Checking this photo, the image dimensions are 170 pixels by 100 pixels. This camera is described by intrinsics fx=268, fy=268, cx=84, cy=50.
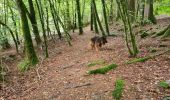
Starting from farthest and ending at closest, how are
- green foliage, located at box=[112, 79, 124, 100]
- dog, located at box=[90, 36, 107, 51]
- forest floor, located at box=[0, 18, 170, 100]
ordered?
dog, located at box=[90, 36, 107, 51] < forest floor, located at box=[0, 18, 170, 100] < green foliage, located at box=[112, 79, 124, 100]

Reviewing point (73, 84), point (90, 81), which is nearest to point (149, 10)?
point (90, 81)

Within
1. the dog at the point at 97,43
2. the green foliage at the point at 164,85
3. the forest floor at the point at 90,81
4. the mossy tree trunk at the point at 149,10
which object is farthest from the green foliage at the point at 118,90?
the mossy tree trunk at the point at 149,10

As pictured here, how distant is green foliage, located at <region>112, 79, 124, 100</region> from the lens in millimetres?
8327

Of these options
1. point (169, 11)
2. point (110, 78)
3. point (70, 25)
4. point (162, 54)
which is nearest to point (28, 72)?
point (110, 78)

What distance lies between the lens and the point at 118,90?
8688 mm

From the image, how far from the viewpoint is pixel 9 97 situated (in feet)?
36.3

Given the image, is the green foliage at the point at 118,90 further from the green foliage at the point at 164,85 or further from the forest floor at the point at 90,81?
the green foliage at the point at 164,85

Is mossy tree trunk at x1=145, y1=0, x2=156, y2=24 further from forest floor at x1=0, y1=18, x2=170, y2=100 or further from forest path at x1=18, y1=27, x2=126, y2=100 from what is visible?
forest path at x1=18, y1=27, x2=126, y2=100

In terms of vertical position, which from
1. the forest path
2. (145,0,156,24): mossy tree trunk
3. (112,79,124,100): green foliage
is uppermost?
(145,0,156,24): mossy tree trunk

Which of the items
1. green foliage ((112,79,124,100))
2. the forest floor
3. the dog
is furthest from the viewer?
the dog

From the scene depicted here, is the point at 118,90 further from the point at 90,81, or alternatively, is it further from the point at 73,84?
the point at 73,84

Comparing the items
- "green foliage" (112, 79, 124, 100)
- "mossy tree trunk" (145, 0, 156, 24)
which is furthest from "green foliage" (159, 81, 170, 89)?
"mossy tree trunk" (145, 0, 156, 24)

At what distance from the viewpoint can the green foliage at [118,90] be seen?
8327 millimetres

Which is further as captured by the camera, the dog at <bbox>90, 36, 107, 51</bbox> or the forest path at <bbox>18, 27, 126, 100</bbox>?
the dog at <bbox>90, 36, 107, 51</bbox>
